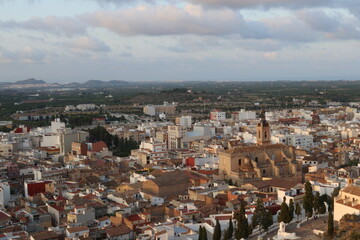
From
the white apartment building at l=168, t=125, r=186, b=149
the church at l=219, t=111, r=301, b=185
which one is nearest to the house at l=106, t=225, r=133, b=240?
the church at l=219, t=111, r=301, b=185

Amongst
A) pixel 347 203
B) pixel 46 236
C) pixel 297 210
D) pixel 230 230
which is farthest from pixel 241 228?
pixel 46 236

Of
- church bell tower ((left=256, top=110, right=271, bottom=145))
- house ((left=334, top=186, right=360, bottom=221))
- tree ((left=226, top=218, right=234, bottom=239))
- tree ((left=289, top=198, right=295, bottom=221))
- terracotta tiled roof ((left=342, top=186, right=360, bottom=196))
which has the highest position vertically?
church bell tower ((left=256, top=110, right=271, bottom=145))

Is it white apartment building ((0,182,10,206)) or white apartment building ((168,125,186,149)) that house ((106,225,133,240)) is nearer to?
white apartment building ((0,182,10,206))

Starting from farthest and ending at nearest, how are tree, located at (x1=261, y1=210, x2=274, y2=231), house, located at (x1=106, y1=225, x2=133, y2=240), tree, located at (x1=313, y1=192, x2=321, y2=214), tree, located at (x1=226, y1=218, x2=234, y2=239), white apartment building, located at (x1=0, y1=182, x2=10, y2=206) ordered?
white apartment building, located at (x1=0, y1=182, x2=10, y2=206) < tree, located at (x1=313, y1=192, x2=321, y2=214) < house, located at (x1=106, y1=225, x2=133, y2=240) < tree, located at (x1=261, y1=210, x2=274, y2=231) < tree, located at (x1=226, y1=218, x2=234, y2=239)

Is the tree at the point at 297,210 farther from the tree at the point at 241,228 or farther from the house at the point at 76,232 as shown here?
the house at the point at 76,232

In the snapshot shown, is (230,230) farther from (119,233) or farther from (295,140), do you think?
(295,140)

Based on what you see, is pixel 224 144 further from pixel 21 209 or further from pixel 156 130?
pixel 21 209

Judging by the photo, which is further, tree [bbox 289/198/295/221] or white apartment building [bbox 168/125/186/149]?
white apartment building [bbox 168/125/186/149]

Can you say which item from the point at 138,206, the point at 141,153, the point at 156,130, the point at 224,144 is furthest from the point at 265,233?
the point at 156,130
